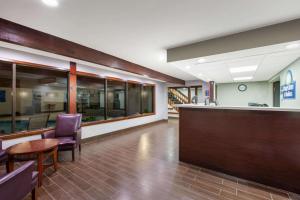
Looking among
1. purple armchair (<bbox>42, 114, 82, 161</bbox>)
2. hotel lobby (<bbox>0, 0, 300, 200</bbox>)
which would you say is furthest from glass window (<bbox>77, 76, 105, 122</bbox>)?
purple armchair (<bbox>42, 114, 82, 161</bbox>)

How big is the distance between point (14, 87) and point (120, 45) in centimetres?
249

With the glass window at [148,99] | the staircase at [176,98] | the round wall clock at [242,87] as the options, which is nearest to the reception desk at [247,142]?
the glass window at [148,99]

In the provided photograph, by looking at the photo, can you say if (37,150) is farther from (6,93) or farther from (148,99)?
(148,99)

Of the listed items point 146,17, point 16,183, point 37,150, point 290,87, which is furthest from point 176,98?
point 16,183

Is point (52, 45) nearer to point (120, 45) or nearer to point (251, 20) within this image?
point (120, 45)

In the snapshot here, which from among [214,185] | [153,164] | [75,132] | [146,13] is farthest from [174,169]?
[146,13]

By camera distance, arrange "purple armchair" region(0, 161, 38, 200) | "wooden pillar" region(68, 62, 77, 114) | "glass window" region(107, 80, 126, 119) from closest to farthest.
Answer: "purple armchair" region(0, 161, 38, 200), "wooden pillar" region(68, 62, 77, 114), "glass window" region(107, 80, 126, 119)

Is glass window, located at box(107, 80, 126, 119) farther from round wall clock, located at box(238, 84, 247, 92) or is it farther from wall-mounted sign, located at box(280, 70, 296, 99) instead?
round wall clock, located at box(238, 84, 247, 92)

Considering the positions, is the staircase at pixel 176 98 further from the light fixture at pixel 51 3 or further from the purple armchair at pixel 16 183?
the purple armchair at pixel 16 183

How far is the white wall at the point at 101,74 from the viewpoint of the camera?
3.01 m

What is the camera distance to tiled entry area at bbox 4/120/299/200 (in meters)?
1.94

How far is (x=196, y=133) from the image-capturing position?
282 cm

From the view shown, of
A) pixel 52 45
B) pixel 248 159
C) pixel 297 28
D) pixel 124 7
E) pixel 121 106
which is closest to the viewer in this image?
pixel 124 7

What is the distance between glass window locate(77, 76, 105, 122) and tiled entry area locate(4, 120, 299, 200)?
5.39ft
